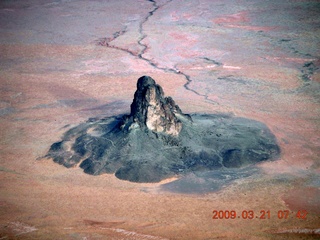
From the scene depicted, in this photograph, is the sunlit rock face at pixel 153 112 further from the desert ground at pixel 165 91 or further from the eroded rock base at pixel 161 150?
the desert ground at pixel 165 91

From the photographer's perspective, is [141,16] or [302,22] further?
[141,16]

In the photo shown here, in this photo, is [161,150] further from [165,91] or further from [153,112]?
[165,91]

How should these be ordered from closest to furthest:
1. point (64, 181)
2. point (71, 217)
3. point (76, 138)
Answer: point (71, 217)
point (64, 181)
point (76, 138)

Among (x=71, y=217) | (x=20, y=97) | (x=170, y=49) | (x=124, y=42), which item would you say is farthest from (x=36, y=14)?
(x=71, y=217)

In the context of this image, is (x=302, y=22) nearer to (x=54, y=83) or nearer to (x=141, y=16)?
(x=141, y=16)
